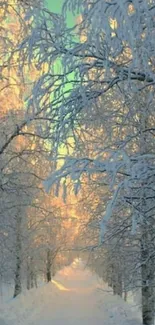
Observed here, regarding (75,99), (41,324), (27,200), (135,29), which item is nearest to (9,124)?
(27,200)

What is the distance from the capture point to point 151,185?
165 inches

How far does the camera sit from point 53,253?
120 ft

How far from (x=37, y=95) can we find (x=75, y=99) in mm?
387

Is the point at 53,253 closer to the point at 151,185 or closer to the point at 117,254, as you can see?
the point at 117,254

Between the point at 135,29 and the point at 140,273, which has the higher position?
the point at 135,29

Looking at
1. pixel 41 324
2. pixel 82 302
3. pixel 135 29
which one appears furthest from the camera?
pixel 82 302

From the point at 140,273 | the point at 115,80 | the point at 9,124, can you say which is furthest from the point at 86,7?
the point at 140,273

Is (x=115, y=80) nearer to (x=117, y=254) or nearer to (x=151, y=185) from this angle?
(x=151, y=185)

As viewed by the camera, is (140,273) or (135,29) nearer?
(135,29)

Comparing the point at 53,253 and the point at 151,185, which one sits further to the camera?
the point at 53,253

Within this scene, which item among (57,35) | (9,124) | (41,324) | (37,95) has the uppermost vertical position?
(9,124)

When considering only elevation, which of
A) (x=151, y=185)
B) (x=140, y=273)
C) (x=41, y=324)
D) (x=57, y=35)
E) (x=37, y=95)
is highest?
(x=57, y=35)

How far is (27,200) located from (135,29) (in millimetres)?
A: 8313

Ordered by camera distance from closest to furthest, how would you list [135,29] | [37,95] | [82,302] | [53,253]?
[135,29], [37,95], [82,302], [53,253]
